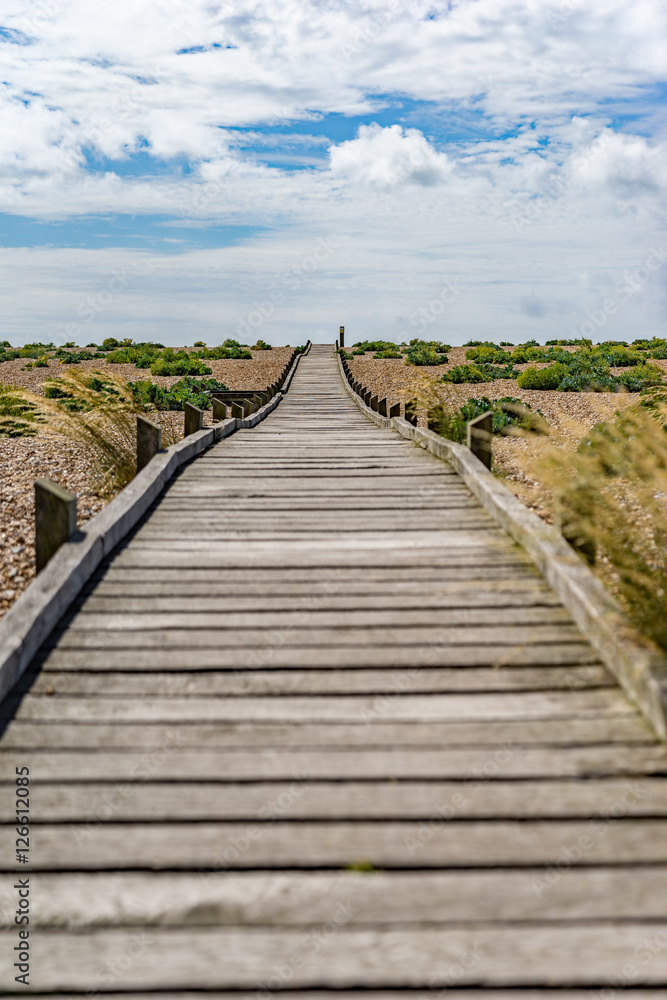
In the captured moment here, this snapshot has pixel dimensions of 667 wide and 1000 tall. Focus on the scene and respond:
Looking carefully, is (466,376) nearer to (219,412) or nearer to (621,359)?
(621,359)

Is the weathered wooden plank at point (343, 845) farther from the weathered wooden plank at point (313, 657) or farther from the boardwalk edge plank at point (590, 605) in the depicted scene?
the weathered wooden plank at point (313, 657)

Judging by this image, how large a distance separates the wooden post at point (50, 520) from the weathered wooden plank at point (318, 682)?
121cm

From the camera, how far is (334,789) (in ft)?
9.63

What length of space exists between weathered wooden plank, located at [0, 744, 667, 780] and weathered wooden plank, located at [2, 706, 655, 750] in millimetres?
46

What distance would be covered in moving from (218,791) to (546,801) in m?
1.23

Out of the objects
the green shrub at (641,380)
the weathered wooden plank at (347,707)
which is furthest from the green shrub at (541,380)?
the weathered wooden plank at (347,707)

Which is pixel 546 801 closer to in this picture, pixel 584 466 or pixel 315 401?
pixel 584 466

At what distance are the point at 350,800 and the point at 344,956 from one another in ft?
2.03

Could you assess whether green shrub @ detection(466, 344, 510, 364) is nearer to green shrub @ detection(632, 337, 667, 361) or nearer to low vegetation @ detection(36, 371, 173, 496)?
green shrub @ detection(632, 337, 667, 361)

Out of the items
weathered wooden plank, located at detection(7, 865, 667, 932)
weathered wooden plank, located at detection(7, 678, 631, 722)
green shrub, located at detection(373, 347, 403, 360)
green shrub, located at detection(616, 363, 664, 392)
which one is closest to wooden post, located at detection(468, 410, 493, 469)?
weathered wooden plank, located at detection(7, 678, 631, 722)

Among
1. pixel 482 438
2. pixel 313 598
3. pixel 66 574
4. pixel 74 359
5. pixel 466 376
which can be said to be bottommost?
pixel 313 598

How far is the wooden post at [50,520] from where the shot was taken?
473 centimetres

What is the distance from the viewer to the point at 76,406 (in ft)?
56.4

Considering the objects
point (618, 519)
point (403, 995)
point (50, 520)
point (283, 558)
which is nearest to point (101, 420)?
point (50, 520)
